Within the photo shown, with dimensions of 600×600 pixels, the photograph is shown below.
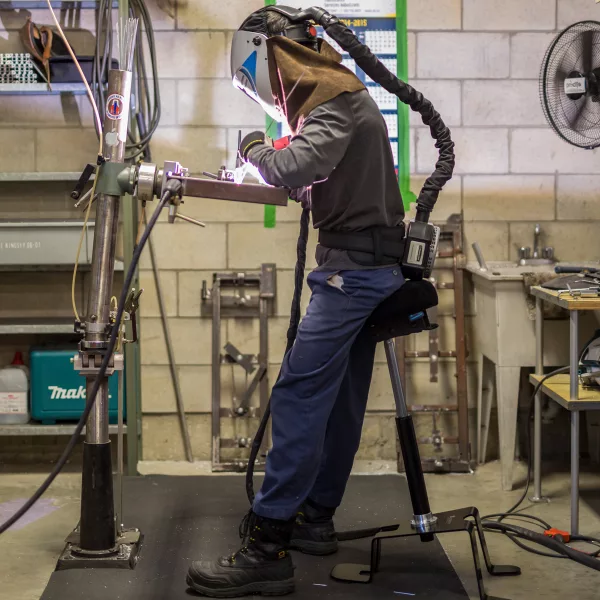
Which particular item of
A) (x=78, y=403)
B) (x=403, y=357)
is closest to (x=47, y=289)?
(x=78, y=403)

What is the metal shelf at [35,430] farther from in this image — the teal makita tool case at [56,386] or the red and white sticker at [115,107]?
the red and white sticker at [115,107]

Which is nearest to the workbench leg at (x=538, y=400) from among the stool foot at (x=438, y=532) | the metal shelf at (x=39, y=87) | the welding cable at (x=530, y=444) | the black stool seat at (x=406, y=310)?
the welding cable at (x=530, y=444)

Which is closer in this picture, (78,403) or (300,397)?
(300,397)

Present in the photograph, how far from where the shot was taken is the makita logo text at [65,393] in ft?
12.9

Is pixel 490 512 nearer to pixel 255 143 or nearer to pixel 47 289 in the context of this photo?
pixel 255 143

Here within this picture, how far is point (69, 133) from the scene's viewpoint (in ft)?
13.2

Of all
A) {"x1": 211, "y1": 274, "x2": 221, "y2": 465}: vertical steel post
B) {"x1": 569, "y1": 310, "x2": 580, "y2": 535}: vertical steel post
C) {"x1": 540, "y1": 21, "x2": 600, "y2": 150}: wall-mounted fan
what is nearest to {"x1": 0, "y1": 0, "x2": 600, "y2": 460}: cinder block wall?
{"x1": 211, "y1": 274, "x2": 221, "y2": 465}: vertical steel post

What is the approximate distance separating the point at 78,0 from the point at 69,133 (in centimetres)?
57

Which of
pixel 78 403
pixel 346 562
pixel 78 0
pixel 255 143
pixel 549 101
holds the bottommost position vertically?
pixel 346 562

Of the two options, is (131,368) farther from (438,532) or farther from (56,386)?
(438,532)

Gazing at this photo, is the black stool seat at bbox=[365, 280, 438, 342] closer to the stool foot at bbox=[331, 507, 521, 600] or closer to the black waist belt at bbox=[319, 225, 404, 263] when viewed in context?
the black waist belt at bbox=[319, 225, 404, 263]

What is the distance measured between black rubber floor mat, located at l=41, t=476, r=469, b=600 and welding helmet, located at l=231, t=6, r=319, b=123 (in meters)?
1.48

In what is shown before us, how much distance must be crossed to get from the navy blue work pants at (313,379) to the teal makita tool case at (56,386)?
4.58 ft

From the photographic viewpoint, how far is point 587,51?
342 cm
